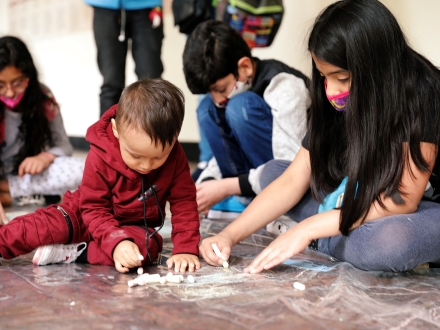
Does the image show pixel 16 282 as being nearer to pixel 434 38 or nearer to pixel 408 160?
pixel 408 160

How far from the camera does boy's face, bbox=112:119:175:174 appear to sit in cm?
115

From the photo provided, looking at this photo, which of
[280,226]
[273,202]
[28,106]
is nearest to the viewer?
[273,202]

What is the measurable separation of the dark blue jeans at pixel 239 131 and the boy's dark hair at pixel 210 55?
119mm

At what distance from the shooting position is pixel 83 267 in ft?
4.15

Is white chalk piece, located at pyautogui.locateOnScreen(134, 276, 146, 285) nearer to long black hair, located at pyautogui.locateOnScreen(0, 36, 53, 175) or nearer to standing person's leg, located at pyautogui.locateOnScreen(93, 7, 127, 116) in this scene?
long black hair, located at pyautogui.locateOnScreen(0, 36, 53, 175)

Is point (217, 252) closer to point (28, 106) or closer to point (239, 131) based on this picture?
point (239, 131)

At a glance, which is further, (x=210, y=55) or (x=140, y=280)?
(x=210, y=55)

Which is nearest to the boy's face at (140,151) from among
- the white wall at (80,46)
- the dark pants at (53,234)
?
the dark pants at (53,234)

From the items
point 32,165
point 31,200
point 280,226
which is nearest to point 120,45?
point 32,165

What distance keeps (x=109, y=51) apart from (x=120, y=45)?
54 millimetres

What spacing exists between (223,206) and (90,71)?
2.91 metres

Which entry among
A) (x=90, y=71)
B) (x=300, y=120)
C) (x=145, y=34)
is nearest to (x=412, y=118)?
(x=300, y=120)

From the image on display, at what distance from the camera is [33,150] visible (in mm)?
2197

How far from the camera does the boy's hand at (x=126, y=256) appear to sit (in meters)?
1.17
